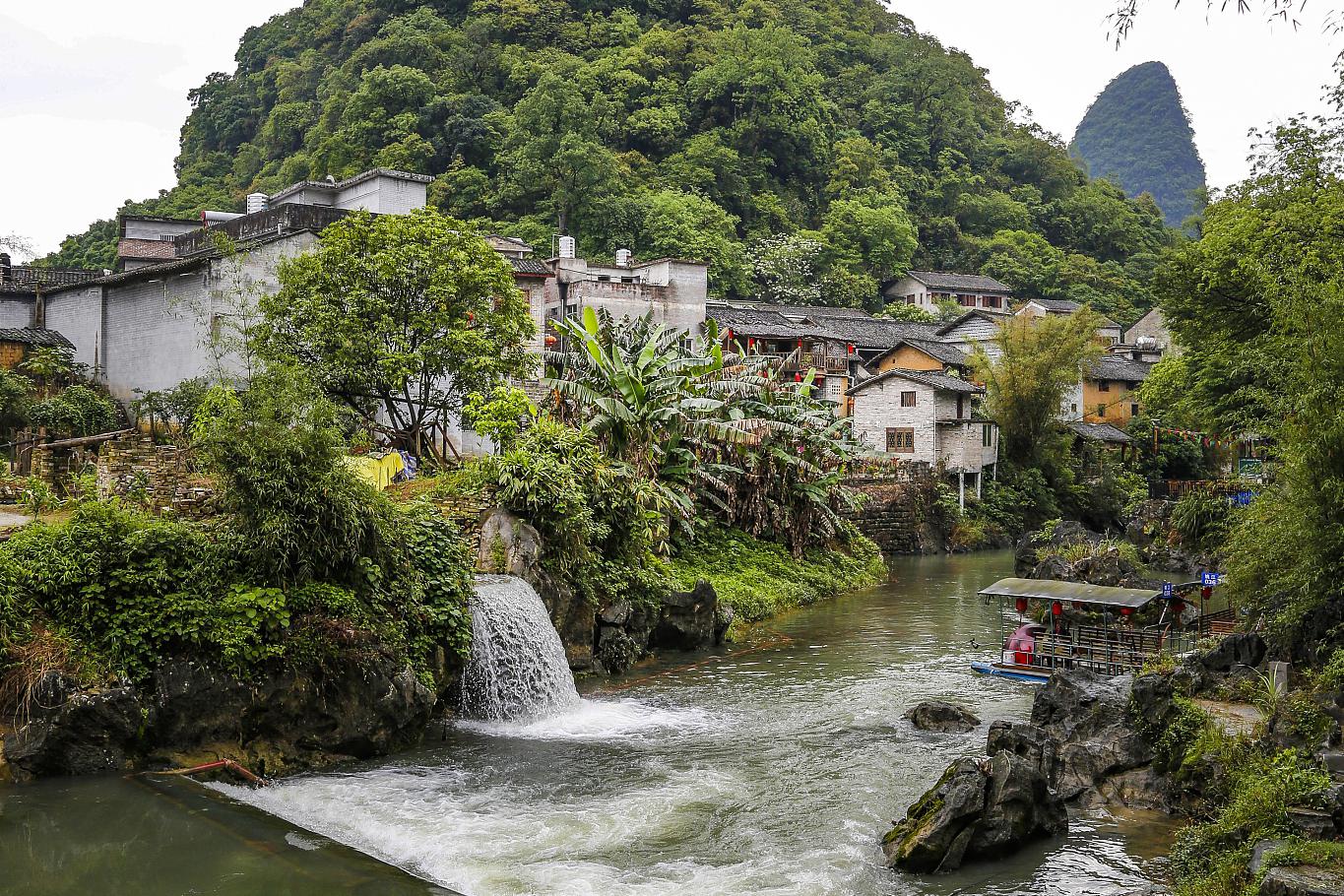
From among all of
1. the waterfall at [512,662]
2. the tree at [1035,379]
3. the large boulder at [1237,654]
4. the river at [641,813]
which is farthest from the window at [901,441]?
the waterfall at [512,662]

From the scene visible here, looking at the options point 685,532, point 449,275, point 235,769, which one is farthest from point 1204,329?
point 235,769

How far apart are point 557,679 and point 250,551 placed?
5899mm

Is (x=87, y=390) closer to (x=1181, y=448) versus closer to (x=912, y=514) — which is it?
(x=912, y=514)

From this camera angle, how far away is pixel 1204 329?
30641 mm

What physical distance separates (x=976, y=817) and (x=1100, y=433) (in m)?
46.1

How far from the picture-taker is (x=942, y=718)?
18.2 metres

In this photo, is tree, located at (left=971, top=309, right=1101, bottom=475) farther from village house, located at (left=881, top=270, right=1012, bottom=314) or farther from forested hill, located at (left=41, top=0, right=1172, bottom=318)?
village house, located at (left=881, top=270, right=1012, bottom=314)

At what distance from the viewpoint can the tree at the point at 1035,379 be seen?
161 feet

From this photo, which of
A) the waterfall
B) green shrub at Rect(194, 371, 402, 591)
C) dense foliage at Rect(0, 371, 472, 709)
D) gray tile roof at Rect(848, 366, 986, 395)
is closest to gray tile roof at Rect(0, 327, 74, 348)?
dense foliage at Rect(0, 371, 472, 709)

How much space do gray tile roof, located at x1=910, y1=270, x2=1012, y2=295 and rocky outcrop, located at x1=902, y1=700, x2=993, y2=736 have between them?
58435mm

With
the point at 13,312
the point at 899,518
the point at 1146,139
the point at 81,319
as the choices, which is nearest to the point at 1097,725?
the point at 899,518

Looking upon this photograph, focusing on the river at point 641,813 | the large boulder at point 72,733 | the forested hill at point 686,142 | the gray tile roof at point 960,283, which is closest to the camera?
the river at point 641,813

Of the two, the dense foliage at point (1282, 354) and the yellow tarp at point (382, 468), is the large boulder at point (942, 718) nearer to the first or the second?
the dense foliage at point (1282, 354)

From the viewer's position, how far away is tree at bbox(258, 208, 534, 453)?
78.2ft
